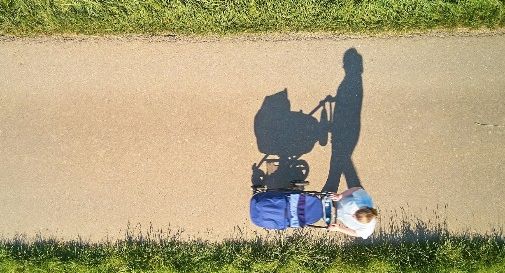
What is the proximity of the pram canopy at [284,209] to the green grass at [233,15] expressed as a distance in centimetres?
256

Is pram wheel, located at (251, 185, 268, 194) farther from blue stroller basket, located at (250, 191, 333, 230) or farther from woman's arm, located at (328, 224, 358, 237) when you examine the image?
woman's arm, located at (328, 224, 358, 237)

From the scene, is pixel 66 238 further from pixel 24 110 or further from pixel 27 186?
pixel 24 110

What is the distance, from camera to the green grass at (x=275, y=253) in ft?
22.1

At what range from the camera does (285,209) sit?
6172 mm

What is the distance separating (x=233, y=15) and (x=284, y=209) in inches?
117

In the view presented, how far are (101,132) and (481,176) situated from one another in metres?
5.79

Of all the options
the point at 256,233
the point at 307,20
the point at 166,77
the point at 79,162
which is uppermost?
the point at 307,20

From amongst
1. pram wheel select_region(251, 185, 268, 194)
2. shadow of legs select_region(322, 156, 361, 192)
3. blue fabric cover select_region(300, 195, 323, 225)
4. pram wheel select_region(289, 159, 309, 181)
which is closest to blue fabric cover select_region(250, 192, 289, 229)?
blue fabric cover select_region(300, 195, 323, 225)

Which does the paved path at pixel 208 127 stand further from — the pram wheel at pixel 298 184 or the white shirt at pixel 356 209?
the white shirt at pixel 356 209

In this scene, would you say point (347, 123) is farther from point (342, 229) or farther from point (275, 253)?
point (275, 253)

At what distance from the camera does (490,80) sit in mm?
7121

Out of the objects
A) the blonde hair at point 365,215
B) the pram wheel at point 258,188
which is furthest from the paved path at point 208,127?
the blonde hair at point 365,215

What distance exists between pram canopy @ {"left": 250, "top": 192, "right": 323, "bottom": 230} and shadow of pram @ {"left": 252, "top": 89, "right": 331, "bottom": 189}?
28.2 inches

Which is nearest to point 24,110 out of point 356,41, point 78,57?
point 78,57
